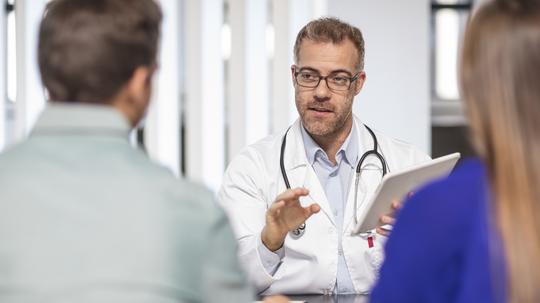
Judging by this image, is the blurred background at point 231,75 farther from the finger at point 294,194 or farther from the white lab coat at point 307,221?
the finger at point 294,194

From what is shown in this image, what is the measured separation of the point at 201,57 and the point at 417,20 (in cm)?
96

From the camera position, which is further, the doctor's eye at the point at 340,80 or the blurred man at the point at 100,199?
the doctor's eye at the point at 340,80

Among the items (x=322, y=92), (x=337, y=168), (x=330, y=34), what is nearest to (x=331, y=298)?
(x=337, y=168)

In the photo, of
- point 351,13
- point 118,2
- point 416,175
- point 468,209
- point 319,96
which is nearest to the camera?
point 468,209

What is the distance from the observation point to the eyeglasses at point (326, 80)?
8.75 feet

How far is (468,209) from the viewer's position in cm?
119

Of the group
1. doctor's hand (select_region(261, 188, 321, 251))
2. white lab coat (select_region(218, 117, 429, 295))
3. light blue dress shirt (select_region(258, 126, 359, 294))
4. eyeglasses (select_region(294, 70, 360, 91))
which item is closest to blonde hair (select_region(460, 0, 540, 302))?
doctor's hand (select_region(261, 188, 321, 251))

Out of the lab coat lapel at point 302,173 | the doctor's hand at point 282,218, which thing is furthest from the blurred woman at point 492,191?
the lab coat lapel at point 302,173

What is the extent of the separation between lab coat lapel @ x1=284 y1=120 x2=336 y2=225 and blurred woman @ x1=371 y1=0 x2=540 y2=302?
1.27m

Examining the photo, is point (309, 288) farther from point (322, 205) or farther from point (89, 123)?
point (89, 123)

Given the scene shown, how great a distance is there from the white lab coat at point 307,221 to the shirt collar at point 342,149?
0.02 meters

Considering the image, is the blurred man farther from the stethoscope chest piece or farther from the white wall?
the white wall

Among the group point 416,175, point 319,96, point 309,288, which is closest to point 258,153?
point 319,96

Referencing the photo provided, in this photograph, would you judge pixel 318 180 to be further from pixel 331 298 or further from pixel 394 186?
pixel 394 186
